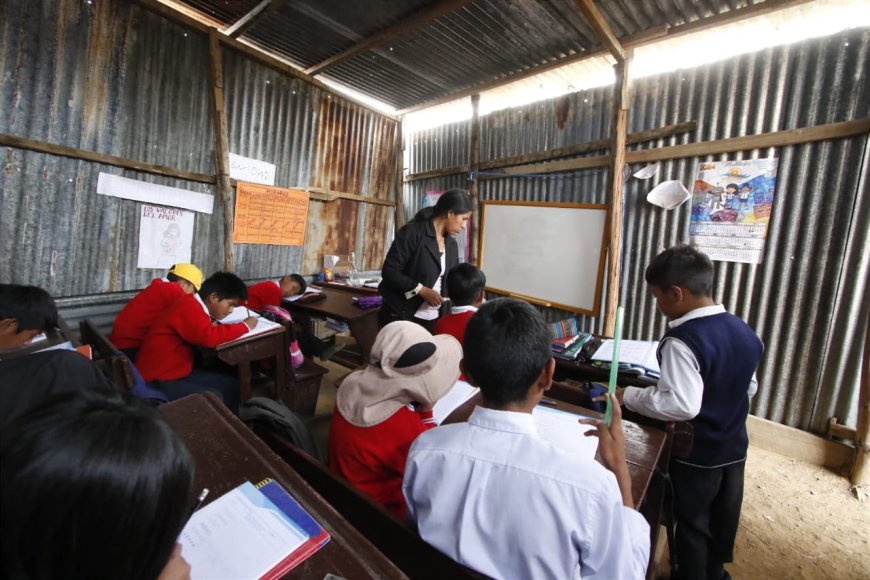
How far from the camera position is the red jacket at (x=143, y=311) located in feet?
8.70

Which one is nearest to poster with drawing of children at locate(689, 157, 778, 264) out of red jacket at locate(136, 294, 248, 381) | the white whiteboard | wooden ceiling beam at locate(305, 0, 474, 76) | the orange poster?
the white whiteboard

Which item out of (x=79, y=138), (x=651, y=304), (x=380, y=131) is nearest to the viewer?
(x=79, y=138)

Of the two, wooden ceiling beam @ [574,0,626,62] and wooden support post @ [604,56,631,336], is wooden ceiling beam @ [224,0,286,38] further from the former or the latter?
wooden support post @ [604,56,631,336]

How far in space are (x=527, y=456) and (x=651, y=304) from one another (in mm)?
3467

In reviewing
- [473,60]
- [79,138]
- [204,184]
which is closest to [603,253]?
[473,60]

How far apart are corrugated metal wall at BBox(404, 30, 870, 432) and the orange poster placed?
3.92 meters

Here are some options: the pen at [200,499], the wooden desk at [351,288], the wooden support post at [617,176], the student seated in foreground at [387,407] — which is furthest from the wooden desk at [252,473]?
the wooden support post at [617,176]

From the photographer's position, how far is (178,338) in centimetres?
255

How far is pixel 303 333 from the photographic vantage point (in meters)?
3.95

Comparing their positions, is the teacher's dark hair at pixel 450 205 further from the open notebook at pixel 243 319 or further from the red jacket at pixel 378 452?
the red jacket at pixel 378 452

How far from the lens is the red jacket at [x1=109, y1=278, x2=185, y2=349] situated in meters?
2.65

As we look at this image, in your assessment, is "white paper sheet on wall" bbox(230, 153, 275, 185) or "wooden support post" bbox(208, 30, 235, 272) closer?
"wooden support post" bbox(208, 30, 235, 272)

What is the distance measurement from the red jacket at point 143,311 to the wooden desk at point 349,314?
1.31m

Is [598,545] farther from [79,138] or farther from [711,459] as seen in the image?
[79,138]
